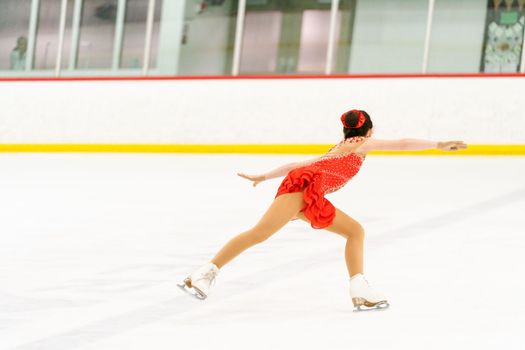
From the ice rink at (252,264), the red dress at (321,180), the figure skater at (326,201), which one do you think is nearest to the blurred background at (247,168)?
the ice rink at (252,264)

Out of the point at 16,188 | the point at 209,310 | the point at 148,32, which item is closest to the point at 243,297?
the point at 209,310

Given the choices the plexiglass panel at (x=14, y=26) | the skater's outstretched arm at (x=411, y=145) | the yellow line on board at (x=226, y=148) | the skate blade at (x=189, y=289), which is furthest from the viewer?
the plexiglass panel at (x=14, y=26)

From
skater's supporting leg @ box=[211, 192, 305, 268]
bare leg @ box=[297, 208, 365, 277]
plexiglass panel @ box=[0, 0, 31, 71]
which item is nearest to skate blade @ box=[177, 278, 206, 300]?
skater's supporting leg @ box=[211, 192, 305, 268]

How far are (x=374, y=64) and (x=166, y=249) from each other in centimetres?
756

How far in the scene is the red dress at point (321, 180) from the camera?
4.58 m

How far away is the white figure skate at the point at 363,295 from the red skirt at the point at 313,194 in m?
0.28

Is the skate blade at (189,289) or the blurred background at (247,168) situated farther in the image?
the skate blade at (189,289)

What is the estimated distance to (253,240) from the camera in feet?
15.3

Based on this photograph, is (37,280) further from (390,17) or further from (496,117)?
(390,17)

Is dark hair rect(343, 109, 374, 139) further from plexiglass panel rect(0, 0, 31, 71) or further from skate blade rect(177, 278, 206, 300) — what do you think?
plexiglass panel rect(0, 0, 31, 71)

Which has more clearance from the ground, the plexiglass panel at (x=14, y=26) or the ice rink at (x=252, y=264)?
the plexiglass panel at (x=14, y=26)

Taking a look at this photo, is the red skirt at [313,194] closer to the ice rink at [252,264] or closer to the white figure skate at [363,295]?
the white figure skate at [363,295]

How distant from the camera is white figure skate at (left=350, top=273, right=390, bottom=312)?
464 cm

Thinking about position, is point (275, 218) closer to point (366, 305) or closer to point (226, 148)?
point (366, 305)
